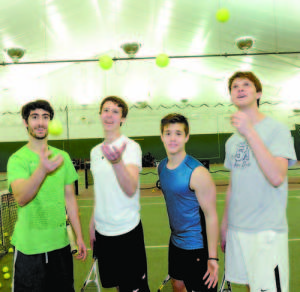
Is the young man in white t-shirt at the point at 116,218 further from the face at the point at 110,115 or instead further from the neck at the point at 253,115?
the neck at the point at 253,115

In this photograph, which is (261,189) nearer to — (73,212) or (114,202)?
(114,202)

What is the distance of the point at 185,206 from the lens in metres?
1.89

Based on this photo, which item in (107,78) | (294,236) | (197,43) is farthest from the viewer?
(107,78)

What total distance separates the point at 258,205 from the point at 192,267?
572 millimetres

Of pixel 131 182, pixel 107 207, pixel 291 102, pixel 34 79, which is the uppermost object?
pixel 34 79

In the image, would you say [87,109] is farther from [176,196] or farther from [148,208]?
[176,196]

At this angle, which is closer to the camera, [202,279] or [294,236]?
[202,279]

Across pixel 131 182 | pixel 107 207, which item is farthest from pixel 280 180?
pixel 107 207

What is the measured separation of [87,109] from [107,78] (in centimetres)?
153

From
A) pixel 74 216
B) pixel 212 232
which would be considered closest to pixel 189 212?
pixel 212 232

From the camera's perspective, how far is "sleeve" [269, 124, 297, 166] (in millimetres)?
1569

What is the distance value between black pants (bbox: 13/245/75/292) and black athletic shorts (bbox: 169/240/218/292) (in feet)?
2.32

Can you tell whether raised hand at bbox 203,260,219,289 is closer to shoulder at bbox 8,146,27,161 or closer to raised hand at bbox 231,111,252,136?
raised hand at bbox 231,111,252,136

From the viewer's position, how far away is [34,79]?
11.4m
